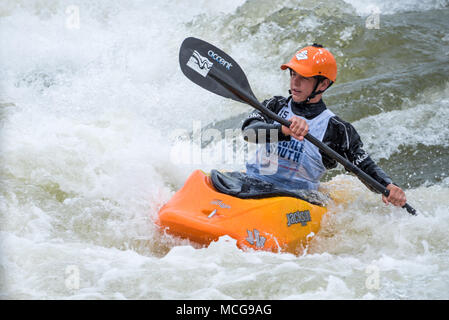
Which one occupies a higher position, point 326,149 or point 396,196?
point 326,149

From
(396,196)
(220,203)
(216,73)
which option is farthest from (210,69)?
(396,196)

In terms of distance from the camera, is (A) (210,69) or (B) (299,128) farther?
(A) (210,69)

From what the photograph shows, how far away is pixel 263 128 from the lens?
343 cm

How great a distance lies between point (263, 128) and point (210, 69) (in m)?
0.54

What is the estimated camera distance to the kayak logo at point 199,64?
3.55 meters

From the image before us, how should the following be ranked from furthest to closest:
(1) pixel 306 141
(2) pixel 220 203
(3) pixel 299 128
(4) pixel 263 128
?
1. (1) pixel 306 141
2. (4) pixel 263 128
3. (2) pixel 220 203
4. (3) pixel 299 128

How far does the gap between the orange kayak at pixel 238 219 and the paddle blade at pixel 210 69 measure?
64 centimetres

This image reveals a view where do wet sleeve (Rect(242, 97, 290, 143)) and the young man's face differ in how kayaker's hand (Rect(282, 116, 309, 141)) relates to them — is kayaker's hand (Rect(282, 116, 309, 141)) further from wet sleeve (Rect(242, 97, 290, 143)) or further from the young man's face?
the young man's face

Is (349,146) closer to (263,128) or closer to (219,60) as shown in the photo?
(263,128)

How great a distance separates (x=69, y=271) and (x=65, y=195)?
3.76 feet

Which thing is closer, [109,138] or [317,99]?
[317,99]

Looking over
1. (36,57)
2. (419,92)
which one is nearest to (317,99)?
(419,92)

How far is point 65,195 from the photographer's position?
3.90 metres
